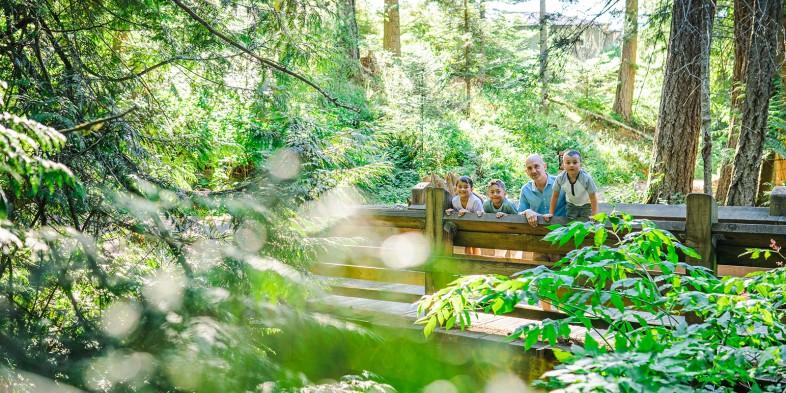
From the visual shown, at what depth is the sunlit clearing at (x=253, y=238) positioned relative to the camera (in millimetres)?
3434

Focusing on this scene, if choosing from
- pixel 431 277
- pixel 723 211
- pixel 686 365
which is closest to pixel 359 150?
pixel 431 277

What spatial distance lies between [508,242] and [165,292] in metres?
3.36

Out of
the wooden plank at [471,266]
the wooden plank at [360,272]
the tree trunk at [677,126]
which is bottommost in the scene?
the wooden plank at [360,272]

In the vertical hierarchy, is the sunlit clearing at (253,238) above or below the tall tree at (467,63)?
below

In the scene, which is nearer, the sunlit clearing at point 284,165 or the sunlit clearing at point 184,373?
the sunlit clearing at point 184,373

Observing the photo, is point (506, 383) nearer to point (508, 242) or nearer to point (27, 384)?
point (508, 242)

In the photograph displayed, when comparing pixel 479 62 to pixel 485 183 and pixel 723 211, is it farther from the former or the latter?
pixel 723 211

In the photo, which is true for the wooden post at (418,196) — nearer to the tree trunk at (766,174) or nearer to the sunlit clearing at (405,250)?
the sunlit clearing at (405,250)

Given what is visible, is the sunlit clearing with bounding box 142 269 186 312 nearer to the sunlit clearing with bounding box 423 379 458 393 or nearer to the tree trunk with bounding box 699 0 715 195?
the sunlit clearing with bounding box 423 379 458 393

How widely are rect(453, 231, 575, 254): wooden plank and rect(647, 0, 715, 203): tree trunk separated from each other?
4832mm

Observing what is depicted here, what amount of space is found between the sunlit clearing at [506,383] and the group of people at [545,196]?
1196 millimetres

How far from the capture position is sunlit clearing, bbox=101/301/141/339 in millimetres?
2676

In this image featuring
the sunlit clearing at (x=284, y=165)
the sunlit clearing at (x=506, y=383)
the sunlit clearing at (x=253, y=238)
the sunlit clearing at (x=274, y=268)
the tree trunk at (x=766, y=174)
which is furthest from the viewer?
the tree trunk at (x=766, y=174)

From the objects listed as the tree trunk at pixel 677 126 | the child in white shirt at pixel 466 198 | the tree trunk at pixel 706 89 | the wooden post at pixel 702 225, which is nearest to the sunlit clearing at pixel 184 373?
the wooden post at pixel 702 225
